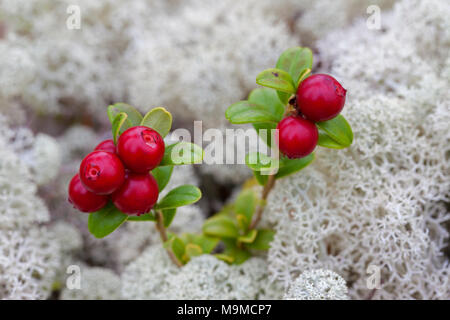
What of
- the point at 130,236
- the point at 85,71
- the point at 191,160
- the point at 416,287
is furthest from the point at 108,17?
the point at 416,287

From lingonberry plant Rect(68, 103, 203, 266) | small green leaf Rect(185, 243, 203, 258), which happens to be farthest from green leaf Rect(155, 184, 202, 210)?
small green leaf Rect(185, 243, 203, 258)

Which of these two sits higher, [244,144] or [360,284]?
[244,144]

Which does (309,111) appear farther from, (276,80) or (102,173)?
(102,173)

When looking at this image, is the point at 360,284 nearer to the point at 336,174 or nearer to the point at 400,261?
the point at 400,261

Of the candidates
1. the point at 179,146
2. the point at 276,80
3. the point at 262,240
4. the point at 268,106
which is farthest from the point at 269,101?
the point at 262,240

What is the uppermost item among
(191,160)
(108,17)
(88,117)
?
(108,17)

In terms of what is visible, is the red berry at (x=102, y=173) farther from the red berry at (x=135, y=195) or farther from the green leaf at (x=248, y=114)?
the green leaf at (x=248, y=114)

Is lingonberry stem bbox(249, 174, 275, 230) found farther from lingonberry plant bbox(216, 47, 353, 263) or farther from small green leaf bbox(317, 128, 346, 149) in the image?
small green leaf bbox(317, 128, 346, 149)
